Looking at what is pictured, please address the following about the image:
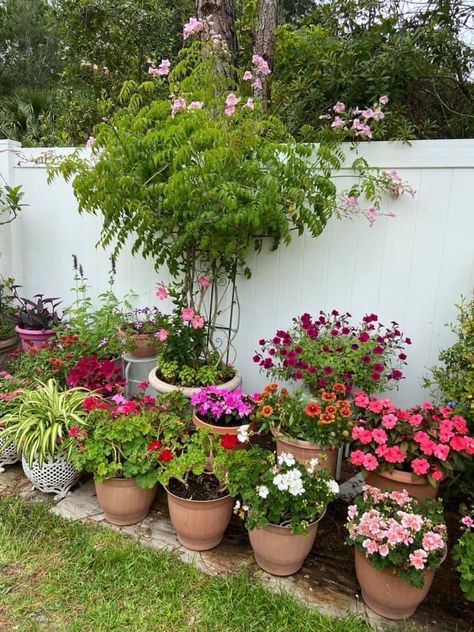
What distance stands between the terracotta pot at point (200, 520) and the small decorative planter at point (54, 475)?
0.74 metres

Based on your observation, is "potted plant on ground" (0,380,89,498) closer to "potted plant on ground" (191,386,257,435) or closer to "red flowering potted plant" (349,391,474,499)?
"potted plant on ground" (191,386,257,435)

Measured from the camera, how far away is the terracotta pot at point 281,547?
2.04 meters

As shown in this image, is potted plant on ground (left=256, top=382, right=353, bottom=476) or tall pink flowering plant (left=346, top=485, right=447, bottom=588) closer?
tall pink flowering plant (left=346, top=485, right=447, bottom=588)

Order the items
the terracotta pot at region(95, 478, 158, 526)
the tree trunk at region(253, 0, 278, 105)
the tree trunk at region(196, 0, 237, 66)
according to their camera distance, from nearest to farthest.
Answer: the terracotta pot at region(95, 478, 158, 526), the tree trunk at region(196, 0, 237, 66), the tree trunk at region(253, 0, 278, 105)

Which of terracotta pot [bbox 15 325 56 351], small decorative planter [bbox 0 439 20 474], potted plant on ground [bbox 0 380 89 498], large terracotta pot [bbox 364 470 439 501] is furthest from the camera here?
terracotta pot [bbox 15 325 56 351]

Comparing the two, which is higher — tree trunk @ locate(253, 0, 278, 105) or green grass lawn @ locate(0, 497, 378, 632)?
tree trunk @ locate(253, 0, 278, 105)

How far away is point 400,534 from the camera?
5.96 feet

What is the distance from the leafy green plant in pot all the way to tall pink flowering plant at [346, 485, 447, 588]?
1.53 meters

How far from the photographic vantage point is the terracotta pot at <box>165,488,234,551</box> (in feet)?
7.22

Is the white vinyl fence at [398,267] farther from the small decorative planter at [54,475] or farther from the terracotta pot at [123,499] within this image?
the small decorative planter at [54,475]

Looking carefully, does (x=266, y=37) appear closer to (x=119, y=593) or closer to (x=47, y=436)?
(x=47, y=436)

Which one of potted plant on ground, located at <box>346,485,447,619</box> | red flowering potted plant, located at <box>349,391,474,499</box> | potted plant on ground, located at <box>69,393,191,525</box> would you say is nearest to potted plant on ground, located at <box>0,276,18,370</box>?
potted plant on ground, located at <box>69,393,191,525</box>

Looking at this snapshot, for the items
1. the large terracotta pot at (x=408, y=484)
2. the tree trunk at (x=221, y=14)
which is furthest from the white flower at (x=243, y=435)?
the tree trunk at (x=221, y=14)

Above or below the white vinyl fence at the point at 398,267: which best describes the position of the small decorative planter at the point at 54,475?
below
